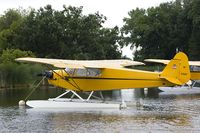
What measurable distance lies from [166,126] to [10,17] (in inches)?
2301

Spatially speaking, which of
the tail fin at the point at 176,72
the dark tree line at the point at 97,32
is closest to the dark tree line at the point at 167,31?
the dark tree line at the point at 97,32

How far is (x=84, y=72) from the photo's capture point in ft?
72.8

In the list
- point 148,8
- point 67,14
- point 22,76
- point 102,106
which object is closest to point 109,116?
point 102,106

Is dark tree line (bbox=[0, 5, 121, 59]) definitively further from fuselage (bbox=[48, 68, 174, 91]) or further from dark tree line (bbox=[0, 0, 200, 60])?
fuselage (bbox=[48, 68, 174, 91])

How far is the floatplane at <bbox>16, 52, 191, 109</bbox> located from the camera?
70.2 ft

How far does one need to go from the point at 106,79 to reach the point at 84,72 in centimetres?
99

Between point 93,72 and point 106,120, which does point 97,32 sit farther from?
point 106,120

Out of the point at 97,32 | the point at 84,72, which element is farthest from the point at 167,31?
the point at 84,72

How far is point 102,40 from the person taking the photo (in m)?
69.3

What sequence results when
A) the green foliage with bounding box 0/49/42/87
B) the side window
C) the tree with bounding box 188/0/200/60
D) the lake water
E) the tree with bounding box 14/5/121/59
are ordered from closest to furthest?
the lake water → the side window → the green foliage with bounding box 0/49/42/87 → the tree with bounding box 14/5/121/59 → the tree with bounding box 188/0/200/60

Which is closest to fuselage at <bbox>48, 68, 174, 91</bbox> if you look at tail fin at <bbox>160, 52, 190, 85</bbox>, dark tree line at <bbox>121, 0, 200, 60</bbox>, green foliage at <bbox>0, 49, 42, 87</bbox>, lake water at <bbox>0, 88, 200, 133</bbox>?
tail fin at <bbox>160, 52, 190, 85</bbox>

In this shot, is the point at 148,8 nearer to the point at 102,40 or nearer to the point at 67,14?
the point at 102,40

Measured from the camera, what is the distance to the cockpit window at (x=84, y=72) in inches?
867

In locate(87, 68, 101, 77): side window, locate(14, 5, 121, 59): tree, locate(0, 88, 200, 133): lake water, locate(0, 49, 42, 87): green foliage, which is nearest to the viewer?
locate(0, 88, 200, 133): lake water
